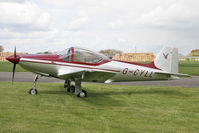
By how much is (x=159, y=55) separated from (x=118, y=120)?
6957 millimetres

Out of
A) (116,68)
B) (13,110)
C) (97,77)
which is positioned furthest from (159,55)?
(13,110)

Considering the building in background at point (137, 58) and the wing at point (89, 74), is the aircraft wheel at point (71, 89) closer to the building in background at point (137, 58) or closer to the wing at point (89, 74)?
the wing at point (89, 74)

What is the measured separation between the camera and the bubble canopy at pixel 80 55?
10.3 meters

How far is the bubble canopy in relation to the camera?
33.8ft

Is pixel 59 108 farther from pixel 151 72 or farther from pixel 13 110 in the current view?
pixel 151 72

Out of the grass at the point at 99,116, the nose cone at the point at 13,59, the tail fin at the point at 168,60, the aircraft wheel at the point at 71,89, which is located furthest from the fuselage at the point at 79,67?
the grass at the point at 99,116

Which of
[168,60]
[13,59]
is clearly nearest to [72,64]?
[13,59]

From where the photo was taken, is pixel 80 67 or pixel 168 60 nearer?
pixel 80 67

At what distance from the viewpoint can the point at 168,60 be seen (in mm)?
12000

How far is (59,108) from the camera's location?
764 centimetres

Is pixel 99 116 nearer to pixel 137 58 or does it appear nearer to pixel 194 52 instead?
pixel 137 58

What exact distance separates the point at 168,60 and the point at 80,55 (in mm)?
5153

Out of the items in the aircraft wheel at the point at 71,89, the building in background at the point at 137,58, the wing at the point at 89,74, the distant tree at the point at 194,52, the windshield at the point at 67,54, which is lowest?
the aircraft wheel at the point at 71,89

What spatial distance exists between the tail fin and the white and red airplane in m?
0.38
